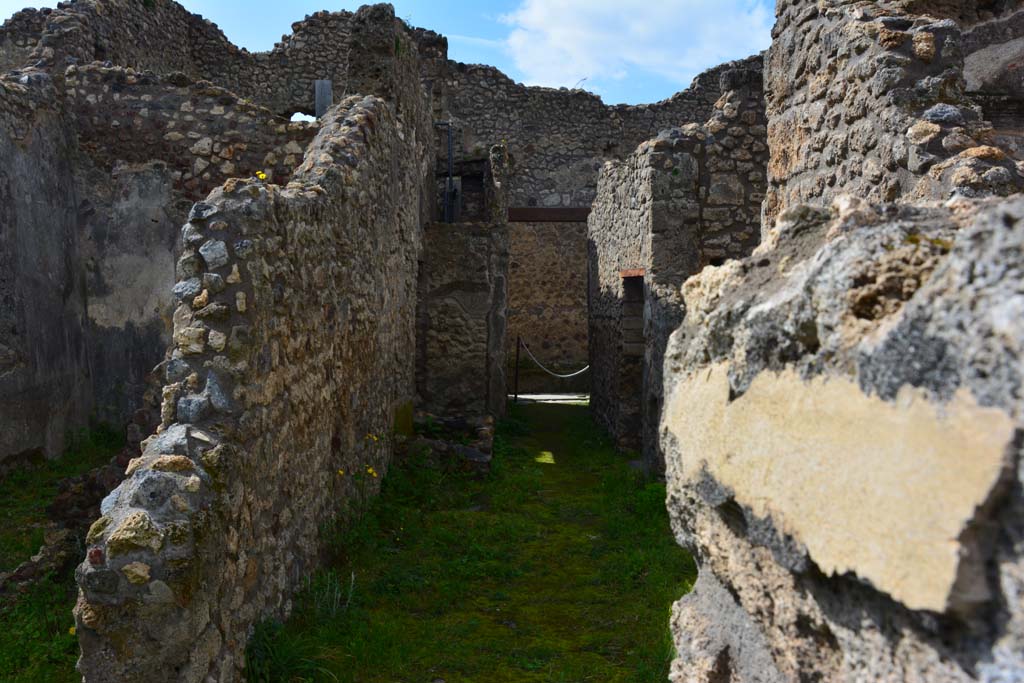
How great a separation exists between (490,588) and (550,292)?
1243 cm

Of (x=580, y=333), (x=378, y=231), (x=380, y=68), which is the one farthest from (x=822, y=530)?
(x=580, y=333)

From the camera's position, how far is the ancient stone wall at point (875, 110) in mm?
3408

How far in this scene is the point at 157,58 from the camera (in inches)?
499

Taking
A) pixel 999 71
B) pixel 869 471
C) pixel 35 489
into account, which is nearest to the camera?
pixel 869 471

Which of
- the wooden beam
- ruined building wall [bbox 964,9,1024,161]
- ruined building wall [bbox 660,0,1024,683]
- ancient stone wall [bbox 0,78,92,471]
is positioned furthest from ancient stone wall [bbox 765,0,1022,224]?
the wooden beam

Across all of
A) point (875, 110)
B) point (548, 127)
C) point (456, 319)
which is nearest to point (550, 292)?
point (548, 127)

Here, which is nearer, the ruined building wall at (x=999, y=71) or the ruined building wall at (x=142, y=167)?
the ruined building wall at (x=999, y=71)

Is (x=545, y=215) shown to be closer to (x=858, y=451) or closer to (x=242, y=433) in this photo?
(x=242, y=433)

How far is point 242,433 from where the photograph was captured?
3477 mm

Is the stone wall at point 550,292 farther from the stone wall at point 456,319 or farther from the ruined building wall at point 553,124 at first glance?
the stone wall at point 456,319

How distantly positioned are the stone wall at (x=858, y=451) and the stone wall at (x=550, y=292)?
1492 centimetres

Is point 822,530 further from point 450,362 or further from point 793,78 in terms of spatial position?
point 450,362

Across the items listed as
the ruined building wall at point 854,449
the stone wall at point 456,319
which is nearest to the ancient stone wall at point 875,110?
the ruined building wall at point 854,449

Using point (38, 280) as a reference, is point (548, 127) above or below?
above
